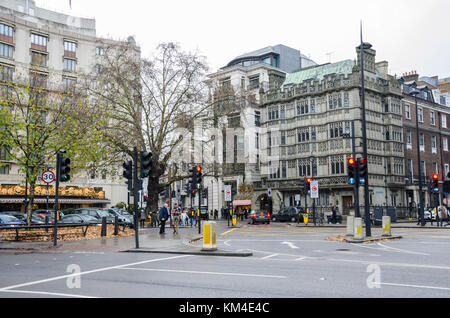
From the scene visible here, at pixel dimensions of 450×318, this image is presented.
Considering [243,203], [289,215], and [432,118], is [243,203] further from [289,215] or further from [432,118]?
[432,118]

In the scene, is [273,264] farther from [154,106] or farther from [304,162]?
[304,162]

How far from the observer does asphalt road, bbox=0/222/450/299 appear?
7691 mm

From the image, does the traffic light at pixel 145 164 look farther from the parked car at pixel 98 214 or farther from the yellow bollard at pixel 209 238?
the parked car at pixel 98 214

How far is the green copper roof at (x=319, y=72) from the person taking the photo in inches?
2110

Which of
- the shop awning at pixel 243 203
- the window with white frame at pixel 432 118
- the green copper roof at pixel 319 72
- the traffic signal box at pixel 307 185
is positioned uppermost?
the green copper roof at pixel 319 72

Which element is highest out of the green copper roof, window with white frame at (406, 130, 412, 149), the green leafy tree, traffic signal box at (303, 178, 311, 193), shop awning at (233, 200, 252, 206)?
the green copper roof

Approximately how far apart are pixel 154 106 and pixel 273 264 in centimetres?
2637

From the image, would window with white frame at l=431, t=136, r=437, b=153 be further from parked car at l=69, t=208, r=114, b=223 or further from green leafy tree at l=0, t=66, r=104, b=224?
green leafy tree at l=0, t=66, r=104, b=224

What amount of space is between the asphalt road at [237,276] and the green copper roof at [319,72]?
42138mm

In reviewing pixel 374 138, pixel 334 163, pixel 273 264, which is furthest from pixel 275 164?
pixel 273 264

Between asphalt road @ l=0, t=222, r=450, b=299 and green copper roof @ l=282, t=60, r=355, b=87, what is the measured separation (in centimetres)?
4214

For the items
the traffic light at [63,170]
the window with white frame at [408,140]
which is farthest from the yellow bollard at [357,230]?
the window with white frame at [408,140]

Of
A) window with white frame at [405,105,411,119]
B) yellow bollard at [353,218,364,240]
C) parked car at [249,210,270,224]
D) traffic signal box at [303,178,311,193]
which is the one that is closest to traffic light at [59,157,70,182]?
yellow bollard at [353,218,364,240]
